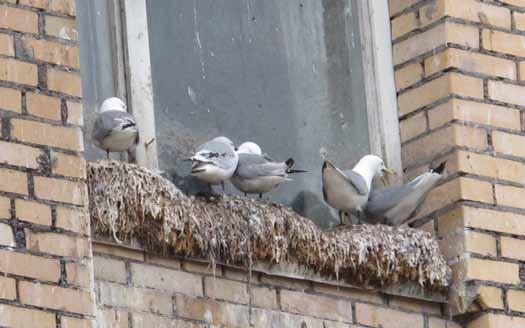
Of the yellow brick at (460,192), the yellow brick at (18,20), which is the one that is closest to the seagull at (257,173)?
the yellow brick at (460,192)

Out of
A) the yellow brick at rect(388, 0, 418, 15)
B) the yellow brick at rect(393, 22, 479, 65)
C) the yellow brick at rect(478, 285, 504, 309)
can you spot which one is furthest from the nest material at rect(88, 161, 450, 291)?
the yellow brick at rect(388, 0, 418, 15)

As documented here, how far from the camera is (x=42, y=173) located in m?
8.84

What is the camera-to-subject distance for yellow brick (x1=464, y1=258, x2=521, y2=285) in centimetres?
1003

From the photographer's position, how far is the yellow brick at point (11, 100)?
8844 millimetres

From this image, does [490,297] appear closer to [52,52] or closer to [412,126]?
[412,126]

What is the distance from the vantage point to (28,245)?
28.4ft

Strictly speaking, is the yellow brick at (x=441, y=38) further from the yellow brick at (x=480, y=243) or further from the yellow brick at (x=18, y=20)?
the yellow brick at (x=18, y=20)

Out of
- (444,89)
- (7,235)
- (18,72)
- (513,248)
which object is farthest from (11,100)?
(513,248)

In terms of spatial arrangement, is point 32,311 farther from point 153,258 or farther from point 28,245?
point 153,258

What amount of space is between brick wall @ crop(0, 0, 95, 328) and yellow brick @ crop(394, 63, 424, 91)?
1957 mm

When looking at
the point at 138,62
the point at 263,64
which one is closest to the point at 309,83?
the point at 263,64

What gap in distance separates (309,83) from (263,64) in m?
0.28

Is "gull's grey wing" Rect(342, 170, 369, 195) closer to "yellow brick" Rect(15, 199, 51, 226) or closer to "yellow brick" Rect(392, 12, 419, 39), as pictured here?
"yellow brick" Rect(392, 12, 419, 39)

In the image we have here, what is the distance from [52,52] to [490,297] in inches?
89.3
